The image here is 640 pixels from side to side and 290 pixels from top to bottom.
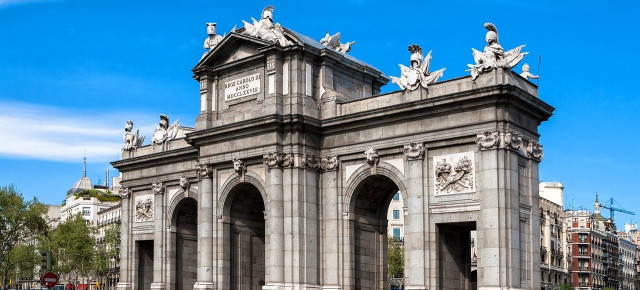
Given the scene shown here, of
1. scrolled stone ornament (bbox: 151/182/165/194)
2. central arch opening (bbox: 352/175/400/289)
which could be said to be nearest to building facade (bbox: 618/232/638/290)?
scrolled stone ornament (bbox: 151/182/165/194)

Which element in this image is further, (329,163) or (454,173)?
(329,163)

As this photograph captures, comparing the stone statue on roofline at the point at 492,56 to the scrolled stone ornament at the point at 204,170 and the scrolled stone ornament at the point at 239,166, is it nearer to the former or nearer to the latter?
the scrolled stone ornament at the point at 239,166

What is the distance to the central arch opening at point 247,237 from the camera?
4659 cm

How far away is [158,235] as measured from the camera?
177ft

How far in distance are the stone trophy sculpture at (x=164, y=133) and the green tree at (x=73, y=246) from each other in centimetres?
4500

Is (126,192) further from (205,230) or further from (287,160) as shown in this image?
(287,160)

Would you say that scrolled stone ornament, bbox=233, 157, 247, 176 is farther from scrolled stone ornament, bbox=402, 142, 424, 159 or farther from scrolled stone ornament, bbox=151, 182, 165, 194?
scrolled stone ornament, bbox=151, 182, 165, 194

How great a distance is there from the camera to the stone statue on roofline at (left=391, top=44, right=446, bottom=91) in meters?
40.6

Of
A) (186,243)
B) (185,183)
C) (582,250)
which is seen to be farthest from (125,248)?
(582,250)

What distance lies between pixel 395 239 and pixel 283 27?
56820 millimetres

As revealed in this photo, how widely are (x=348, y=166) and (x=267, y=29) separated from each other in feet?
27.2

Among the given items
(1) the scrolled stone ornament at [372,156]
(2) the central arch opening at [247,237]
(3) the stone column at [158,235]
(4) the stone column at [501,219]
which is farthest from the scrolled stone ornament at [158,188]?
(4) the stone column at [501,219]

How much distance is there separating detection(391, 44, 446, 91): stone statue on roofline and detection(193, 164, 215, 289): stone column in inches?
478

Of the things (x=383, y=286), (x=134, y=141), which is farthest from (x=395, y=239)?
(x=383, y=286)
